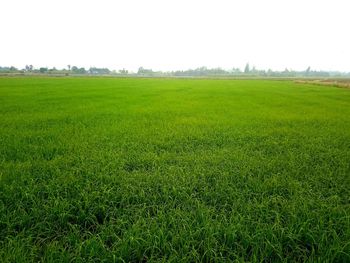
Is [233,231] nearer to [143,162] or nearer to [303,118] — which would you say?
[143,162]

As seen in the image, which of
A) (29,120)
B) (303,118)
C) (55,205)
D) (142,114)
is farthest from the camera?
(142,114)

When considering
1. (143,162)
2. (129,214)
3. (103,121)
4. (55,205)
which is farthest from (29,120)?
(129,214)

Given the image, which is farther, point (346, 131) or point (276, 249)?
point (346, 131)

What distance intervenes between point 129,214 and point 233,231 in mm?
1526

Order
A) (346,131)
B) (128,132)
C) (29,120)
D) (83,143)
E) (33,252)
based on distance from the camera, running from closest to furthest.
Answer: (33,252)
(83,143)
(128,132)
(346,131)
(29,120)

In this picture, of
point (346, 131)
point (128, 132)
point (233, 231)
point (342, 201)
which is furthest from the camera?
point (346, 131)

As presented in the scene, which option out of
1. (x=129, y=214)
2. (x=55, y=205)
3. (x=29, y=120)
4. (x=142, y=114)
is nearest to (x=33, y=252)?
(x=55, y=205)

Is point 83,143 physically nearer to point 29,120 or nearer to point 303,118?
point 29,120

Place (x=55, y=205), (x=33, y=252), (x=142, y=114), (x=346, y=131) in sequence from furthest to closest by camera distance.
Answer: (x=142, y=114) < (x=346, y=131) < (x=55, y=205) < (x=33, y=252)

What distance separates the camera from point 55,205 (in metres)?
3.36

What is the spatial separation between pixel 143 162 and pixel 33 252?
2864 mm

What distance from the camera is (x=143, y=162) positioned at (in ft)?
17.3

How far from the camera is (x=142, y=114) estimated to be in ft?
39.2

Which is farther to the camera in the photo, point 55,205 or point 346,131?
point 346,131
